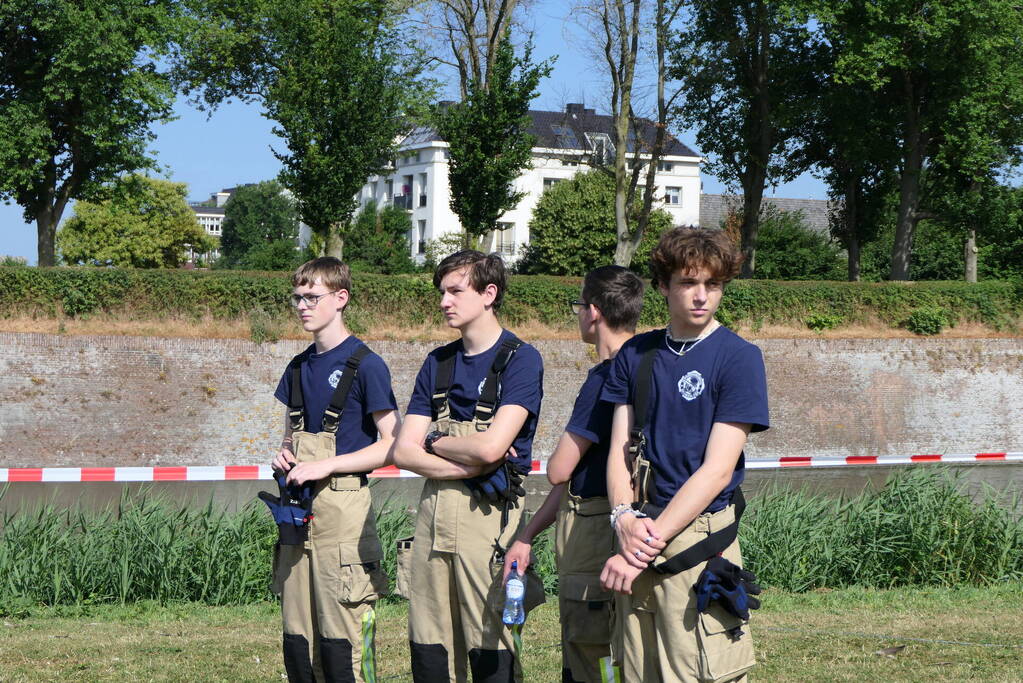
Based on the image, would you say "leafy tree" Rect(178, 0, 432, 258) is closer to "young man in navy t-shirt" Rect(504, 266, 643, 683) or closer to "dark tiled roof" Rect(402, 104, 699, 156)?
"young man in navy t-shirt" Rect(504, 266, 643, 683)

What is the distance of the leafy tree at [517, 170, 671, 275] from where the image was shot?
50.5m

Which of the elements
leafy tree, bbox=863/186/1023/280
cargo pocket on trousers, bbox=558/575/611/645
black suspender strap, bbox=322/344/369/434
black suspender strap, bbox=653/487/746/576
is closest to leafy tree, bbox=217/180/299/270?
leafy tree, bbox=863/186/1023/280

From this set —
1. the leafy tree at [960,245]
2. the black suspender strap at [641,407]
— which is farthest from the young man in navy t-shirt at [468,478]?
the leafy tree at [960,245]

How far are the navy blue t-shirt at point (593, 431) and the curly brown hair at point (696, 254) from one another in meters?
0.50

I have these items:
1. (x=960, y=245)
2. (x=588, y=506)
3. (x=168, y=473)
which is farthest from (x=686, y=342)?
(x=960, y=245)

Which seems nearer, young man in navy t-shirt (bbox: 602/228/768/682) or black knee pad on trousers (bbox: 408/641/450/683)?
young man in navy t-shirt (bbox: 602/228/768/682)

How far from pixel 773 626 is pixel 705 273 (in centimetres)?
399

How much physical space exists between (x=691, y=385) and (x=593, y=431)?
576mm

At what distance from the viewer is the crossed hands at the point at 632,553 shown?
3.48 m

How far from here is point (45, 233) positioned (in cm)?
3142

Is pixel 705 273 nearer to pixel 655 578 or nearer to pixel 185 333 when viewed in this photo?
pixel 655 578

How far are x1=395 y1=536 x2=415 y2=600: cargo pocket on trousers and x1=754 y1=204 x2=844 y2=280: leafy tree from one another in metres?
43.3

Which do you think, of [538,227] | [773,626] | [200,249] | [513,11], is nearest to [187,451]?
[513,11]

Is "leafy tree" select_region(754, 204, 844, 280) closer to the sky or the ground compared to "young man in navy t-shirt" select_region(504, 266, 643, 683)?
closer to the sky
